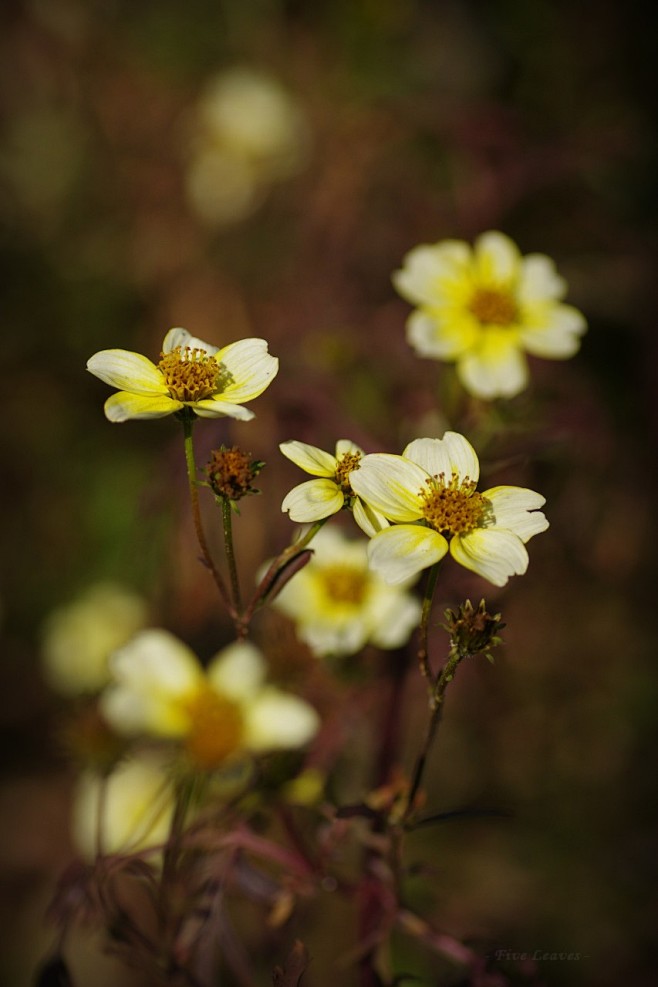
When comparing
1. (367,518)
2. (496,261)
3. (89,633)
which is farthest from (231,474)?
(89,633)

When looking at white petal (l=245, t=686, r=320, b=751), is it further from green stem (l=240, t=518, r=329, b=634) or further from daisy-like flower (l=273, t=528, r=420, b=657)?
green stem (l=240, t=518, r=329, b=634)

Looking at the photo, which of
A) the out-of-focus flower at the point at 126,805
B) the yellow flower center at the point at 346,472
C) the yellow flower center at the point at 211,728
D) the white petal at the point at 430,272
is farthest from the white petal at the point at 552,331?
the out-of-focus flower at the point at 126,805

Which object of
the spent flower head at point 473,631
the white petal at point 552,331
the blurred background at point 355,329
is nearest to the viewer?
the spent flower head at point 473,631

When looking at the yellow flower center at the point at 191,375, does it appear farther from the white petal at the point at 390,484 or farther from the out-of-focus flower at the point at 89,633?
the out-of-focus flower at the point at 89,633

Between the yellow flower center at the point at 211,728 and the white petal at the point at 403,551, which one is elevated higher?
the white petal at the point at 403,551

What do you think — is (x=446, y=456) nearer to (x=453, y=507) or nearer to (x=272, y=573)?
(x=453, y=507)
